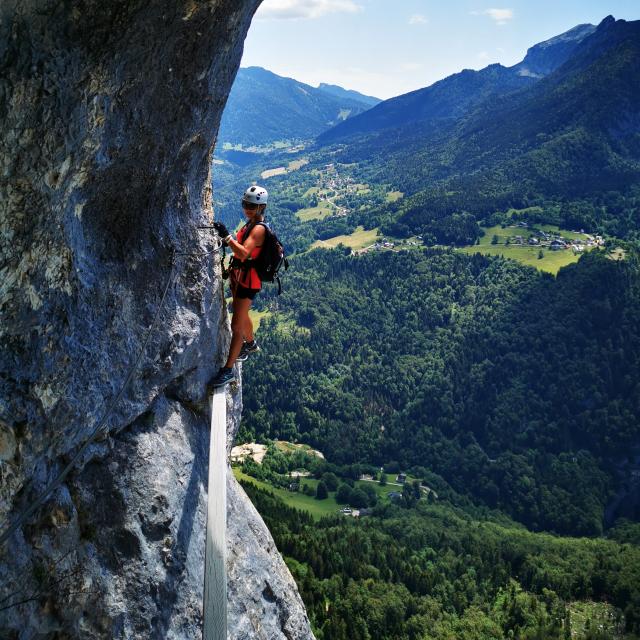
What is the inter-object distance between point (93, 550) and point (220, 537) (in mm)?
2024

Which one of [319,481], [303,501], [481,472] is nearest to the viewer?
[303,501]

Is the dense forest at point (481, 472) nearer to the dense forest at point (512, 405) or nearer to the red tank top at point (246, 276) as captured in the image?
the dense forest at point (512, 405)

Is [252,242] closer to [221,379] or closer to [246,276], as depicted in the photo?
[246,276]

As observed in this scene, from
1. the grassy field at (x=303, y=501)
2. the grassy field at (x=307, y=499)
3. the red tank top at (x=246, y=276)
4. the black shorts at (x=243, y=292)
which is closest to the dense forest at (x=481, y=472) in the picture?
the grassy field at (x=307, y=499)

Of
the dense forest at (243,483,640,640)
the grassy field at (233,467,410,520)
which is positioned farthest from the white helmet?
the grassy field at (233,467,410,520)

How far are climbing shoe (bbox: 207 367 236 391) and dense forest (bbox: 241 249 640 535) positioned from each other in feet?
441

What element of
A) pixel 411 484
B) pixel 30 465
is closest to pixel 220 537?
pixel 30 465

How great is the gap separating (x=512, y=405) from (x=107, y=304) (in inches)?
6888

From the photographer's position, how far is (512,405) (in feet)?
563

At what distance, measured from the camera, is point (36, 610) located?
6.44 metres

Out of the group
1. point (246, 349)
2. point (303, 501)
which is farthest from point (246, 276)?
point (303, 501)

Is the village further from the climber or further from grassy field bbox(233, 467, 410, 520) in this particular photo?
the climber

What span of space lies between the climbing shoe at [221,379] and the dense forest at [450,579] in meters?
55.6

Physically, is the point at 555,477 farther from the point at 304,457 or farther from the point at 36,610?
the point at 36,610
